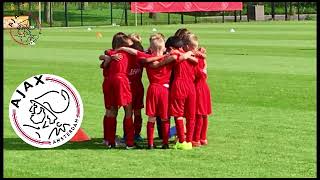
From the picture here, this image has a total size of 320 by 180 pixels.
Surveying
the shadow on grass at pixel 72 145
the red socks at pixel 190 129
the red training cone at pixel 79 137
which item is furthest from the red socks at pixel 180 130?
the red training cone at pixel 79 137

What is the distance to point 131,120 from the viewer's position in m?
10.2

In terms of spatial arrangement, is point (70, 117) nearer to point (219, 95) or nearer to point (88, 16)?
point (219, 95)

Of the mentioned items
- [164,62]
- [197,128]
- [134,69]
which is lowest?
[197,128]

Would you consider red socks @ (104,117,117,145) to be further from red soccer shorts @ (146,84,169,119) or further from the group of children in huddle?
red soccer shorts @ (146,84,169,119)

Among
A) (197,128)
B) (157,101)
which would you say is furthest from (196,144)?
(157,101)

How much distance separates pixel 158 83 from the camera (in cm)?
1002

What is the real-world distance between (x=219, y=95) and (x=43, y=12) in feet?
172

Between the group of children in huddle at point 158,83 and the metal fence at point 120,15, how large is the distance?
48.8m

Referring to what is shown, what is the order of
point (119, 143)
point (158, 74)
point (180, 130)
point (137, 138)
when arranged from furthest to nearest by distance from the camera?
1. point (137, 138)
2. point (119, 143)
3. point (180, 130)
4. point (158, 74)

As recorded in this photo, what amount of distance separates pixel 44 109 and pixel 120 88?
0.96 metres

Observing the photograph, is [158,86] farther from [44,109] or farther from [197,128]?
[44,109]

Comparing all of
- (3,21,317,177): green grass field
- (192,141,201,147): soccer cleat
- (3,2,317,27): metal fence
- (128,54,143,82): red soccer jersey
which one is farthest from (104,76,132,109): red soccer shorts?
(3,2,317,27): metal fence

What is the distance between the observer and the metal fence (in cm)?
6234

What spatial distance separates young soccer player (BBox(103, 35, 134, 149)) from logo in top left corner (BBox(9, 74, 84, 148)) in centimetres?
44
